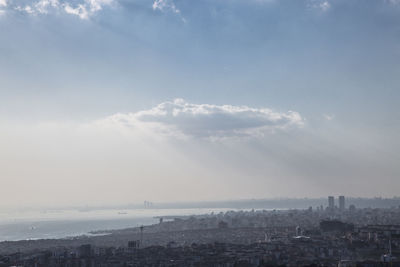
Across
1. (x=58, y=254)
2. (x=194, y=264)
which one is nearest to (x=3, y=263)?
(x=58, y=254)

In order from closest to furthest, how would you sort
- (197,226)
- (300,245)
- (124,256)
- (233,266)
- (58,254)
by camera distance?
(233,266)
(124,256)
(58,254)
(300,245)
(197,226)

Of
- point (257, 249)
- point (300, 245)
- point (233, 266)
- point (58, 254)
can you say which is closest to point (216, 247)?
point (257, 249)

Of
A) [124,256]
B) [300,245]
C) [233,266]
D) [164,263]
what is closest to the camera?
[233,266]

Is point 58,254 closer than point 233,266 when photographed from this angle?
No

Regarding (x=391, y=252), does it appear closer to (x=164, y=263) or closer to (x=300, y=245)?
(x=300, y=245)

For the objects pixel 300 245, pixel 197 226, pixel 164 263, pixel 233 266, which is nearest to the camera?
pixel 233 266

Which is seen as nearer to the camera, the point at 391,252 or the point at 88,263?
the point at 88,263

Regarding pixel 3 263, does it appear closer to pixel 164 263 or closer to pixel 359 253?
pixel 164 263

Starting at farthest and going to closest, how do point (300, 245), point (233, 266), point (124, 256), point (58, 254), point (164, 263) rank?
point (300, 245) → point (58, 254) → point (124, 256) → point (164, 263) → point (233, 266)

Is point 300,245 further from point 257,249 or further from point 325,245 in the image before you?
point 257,249
